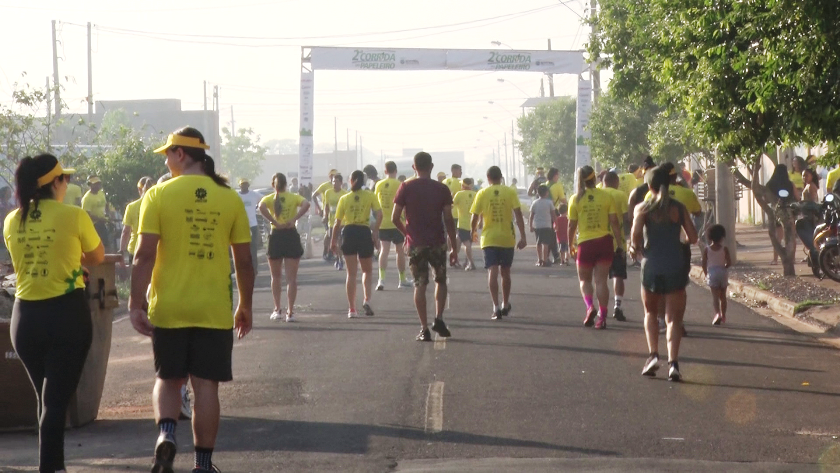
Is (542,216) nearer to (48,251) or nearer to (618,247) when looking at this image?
(618,247)

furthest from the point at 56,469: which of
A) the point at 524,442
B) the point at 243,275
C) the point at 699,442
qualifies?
A: the point at 699,442

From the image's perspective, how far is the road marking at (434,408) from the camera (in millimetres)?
7788

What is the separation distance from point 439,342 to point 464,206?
30.9ft

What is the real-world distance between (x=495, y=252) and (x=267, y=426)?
6.15 m

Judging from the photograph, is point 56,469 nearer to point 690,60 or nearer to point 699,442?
point 699,442

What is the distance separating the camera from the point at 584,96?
36094 mm

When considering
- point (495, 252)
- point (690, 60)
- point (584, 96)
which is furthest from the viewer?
point (584, 96)

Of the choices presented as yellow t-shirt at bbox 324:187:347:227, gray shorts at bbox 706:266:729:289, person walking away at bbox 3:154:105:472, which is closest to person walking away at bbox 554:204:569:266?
yellow t-shirt at bbox 324:187:347:227

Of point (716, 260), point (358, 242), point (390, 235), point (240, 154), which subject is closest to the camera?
point (716, 260)

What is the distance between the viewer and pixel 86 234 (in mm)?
6477

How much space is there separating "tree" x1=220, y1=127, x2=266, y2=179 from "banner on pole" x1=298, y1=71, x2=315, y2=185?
88.6 meters

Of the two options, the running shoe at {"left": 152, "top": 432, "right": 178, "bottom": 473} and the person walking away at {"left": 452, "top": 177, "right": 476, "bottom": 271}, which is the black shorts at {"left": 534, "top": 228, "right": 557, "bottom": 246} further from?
the running shoe at {"left": 152, "top": 432, "right": 178, "bottom": 473}

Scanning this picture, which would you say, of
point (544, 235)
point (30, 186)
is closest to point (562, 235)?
point (544, 235)

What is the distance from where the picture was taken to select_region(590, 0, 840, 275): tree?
9.34 m
